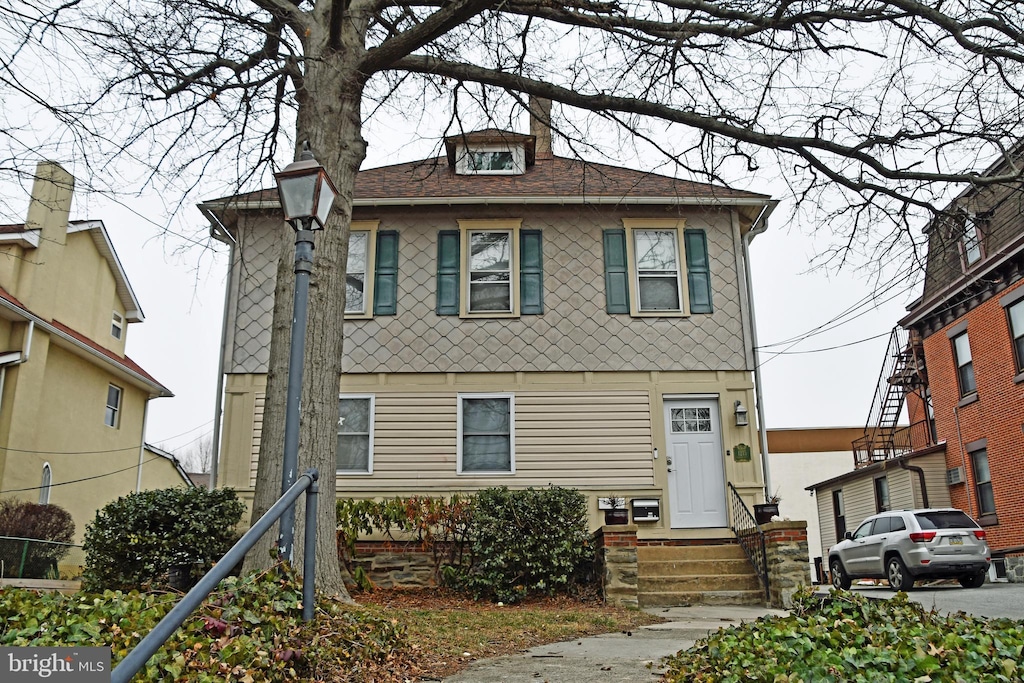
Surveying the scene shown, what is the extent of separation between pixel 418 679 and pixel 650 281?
9636 mm

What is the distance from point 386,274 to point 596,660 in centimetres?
883

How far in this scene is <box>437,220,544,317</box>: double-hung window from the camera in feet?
44.1

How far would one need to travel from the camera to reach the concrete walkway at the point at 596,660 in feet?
16.8

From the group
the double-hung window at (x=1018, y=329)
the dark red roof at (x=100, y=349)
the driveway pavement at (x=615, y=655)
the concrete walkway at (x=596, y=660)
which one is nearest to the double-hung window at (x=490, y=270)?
the driveway pavement at (x=615, y=655)

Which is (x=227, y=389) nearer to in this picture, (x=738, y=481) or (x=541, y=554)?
(x=541, y=554)

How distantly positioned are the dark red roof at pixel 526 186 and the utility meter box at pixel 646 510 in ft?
15.5

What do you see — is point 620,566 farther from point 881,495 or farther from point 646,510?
point 881,495

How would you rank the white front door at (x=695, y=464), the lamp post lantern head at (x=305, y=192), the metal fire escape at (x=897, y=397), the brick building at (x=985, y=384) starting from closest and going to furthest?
1. the lamp post lantern head at (x=305, y=192)
2. the white front door at (x=695, y=464)
3. the brick building at (x=985, y=384)
4. the metal fire escape at (x=897, y=397)

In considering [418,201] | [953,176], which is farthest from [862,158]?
[418,201]

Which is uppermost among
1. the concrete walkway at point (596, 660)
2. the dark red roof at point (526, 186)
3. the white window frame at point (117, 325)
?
the dark red roof at point (526, 186)

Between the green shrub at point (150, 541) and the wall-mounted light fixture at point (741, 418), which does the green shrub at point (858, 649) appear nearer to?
the green shrub at point (150, 541)

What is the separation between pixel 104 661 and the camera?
12.5 ft

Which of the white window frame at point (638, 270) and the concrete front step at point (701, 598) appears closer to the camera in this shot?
the concrete front step at point (701, 598)

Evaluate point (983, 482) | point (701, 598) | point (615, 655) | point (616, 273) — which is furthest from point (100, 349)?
point (983, 482)
